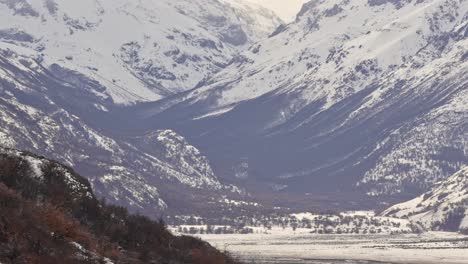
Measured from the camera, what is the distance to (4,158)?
85.9 metres

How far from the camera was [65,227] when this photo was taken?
6588cm

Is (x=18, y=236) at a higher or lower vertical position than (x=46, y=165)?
lower

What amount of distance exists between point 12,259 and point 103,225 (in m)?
31.7

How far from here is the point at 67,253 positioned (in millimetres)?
62969

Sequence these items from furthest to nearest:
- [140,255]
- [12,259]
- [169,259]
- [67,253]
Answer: [169,259] → [140,255] → [67,253] → [12,259]

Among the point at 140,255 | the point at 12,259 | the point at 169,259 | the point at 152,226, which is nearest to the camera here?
the point at 12,259

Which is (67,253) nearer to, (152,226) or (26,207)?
(26,207)

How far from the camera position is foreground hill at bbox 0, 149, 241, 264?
61500 millimetres

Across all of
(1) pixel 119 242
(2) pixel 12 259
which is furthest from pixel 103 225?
(2) pixel 12 259

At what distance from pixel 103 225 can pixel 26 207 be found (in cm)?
2374

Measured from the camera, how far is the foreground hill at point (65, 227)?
A: 61500 mm

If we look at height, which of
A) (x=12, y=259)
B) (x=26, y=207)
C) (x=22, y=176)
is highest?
(x=22, y=176)

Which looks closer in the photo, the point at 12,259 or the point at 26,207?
the point at 12,259

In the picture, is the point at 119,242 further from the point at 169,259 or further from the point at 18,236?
the point at 18,236
